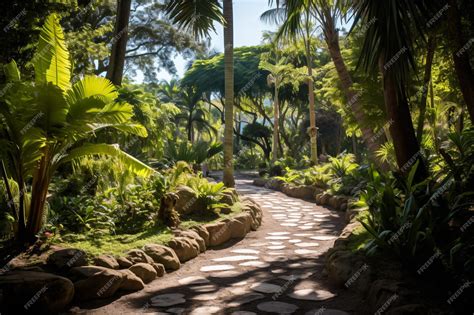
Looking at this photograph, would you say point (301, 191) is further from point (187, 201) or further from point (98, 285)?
point (98, 285)

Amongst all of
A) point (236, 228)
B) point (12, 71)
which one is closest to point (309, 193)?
point (236, 228)

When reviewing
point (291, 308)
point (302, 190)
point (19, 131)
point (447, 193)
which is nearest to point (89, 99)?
point (19, 131)

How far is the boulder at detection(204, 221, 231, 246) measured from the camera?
242 inches

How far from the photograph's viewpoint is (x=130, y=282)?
157 inches

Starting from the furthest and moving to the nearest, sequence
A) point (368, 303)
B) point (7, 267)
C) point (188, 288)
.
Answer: point (188, 288) → point (7, 267) → point (368, 303)

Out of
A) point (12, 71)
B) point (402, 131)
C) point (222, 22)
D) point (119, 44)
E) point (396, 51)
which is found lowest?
point (402, 131)

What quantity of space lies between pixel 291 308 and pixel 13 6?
453 cm

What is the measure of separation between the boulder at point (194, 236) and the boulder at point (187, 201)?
1.05 m

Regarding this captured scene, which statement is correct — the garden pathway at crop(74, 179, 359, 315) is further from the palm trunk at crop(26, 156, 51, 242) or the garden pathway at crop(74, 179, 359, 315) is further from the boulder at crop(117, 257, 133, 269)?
the palm trunk at crop(26, 156, 51, 242)

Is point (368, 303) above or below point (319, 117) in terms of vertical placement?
below

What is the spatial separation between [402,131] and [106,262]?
4.24 meters

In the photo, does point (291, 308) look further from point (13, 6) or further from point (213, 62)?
point (213, 62)

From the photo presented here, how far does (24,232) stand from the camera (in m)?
4.30

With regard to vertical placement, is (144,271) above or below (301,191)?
below
